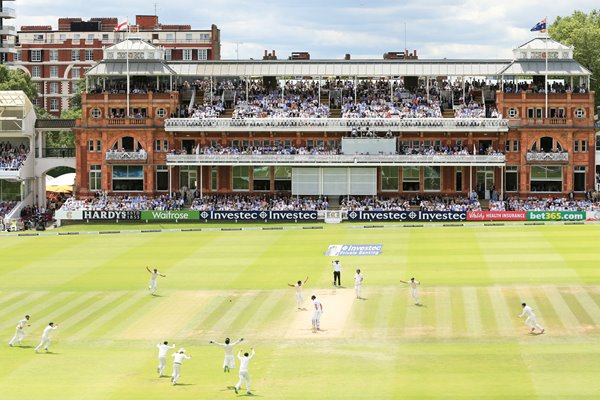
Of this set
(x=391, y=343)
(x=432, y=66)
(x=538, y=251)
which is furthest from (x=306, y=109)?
(x=391, y=343)

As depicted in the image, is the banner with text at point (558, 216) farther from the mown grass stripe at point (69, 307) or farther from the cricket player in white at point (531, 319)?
the cricket player in white at point (531, 319)

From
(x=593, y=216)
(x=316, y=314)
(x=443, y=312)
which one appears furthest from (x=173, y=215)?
(x=316, y=314)

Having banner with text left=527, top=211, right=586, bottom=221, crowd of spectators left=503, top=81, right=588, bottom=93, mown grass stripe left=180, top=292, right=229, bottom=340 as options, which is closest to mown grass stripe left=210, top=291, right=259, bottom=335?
mown grass stripe left=180, top=292, right=229, bottom=340

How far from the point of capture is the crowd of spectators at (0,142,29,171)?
9088 centimetres

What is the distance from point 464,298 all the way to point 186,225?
117 feet

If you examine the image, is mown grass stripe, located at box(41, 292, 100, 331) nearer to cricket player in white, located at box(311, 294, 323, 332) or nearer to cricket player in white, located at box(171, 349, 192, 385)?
cricket player in white, located at box(311, 294, 323, 332)

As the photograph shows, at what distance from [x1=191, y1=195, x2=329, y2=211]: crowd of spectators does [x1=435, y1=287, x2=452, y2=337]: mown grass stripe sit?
3301 centimetres

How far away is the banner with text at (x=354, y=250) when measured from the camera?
67.4 meters

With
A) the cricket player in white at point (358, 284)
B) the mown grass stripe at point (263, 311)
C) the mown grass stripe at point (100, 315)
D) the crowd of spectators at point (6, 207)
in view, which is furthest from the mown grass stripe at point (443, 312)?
the crowd of spectators at point (6, 207)

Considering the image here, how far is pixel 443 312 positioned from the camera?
160 feet

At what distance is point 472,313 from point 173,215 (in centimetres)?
4067

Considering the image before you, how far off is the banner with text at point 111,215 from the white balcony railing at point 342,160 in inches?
241

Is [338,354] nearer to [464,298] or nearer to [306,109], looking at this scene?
[464,298]

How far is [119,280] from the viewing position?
59969mm
